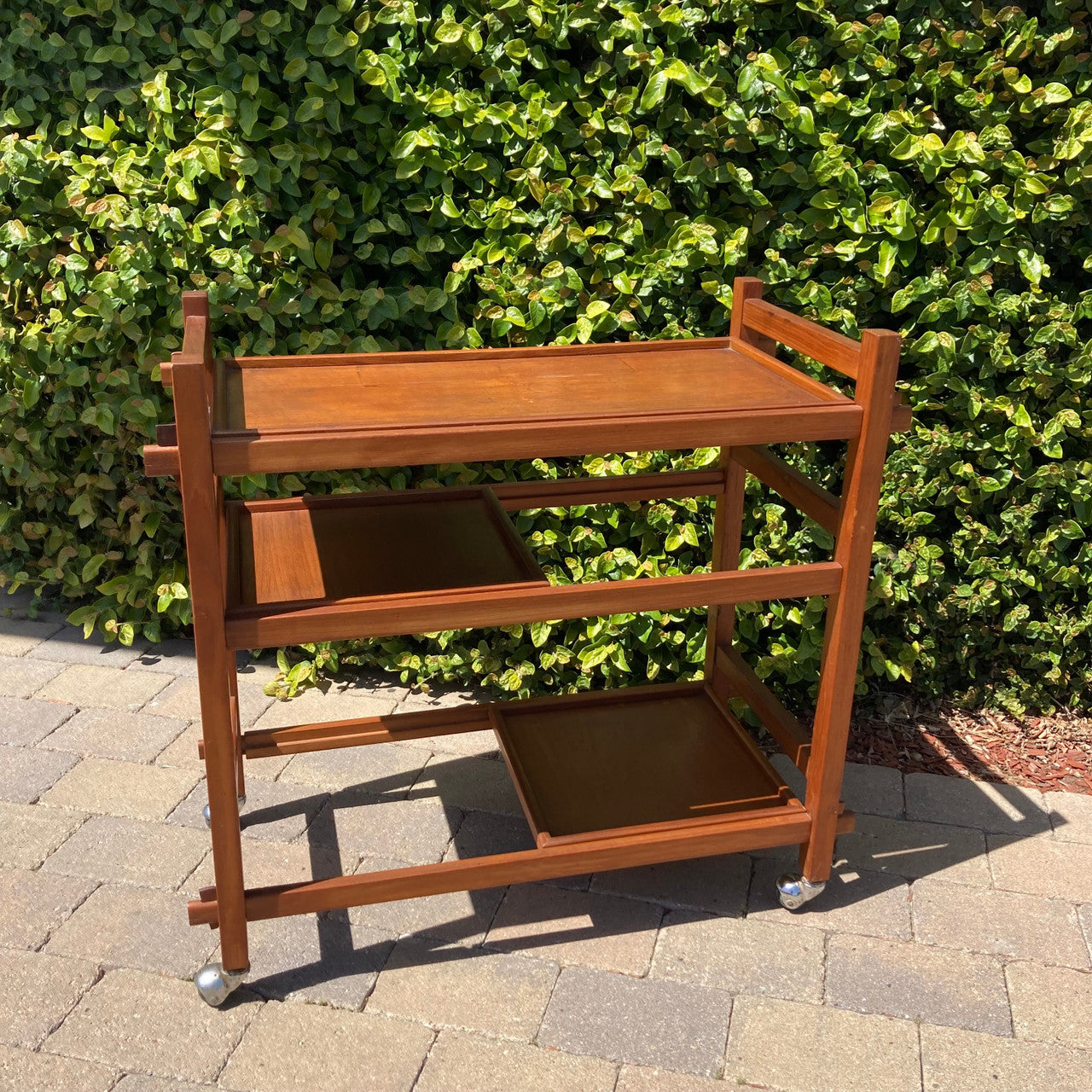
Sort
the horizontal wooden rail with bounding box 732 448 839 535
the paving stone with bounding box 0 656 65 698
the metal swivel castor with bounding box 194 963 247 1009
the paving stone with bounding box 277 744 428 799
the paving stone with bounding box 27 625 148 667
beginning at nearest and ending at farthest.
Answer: the metal swivel castor with bounding box 194 963 247 1009 → the horizontal wooden rail with bounding box 732 448 839 535 → the paving stone with bounding box 277 744 428 799 → the paving stone with bounding box 0 656 65 698 → the paving stone with bounding box 27 625 148 667

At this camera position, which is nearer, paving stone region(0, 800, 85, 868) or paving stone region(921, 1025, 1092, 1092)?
paving stone region(921, 1025, 1092, 1092)

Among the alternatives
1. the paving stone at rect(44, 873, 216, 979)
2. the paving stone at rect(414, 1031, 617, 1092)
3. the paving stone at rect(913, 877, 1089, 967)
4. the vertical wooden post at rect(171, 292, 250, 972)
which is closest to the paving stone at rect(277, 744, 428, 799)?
the paving stone at rect(44, 873, 216, 979)

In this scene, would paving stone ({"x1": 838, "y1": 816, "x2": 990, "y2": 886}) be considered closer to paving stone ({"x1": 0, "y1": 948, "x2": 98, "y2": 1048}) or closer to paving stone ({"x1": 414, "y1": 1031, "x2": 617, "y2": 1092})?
paving stone ({"x1": 414, "y1": 1031, "x2": 617, "y2": 1092})

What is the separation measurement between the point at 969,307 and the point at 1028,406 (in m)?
0.35

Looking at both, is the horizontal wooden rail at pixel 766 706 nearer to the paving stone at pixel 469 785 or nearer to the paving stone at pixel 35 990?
the paving stone at pixel 469 785

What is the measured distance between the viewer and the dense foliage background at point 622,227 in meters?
2.76

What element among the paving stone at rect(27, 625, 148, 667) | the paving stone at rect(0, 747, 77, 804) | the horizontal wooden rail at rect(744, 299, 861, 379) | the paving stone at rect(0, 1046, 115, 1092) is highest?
the horizontal wooden rail at rect(744, 299, 861, 379)

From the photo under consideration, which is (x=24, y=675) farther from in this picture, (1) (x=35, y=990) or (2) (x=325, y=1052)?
(2) (x=325, y=1052)

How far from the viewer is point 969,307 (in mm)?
2844

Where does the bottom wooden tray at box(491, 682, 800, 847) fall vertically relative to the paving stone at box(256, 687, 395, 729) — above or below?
above

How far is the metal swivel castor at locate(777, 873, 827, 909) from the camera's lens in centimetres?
244

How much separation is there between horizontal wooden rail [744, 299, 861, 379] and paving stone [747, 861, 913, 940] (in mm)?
1108

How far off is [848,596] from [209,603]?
117 centimetres

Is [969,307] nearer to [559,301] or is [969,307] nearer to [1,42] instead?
[559,301]
